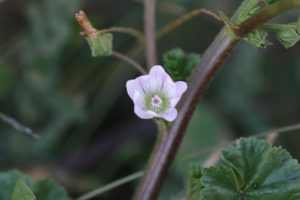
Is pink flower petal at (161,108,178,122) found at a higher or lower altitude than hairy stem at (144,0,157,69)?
lower

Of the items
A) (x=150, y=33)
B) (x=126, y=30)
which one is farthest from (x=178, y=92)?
(x=150, y=33)

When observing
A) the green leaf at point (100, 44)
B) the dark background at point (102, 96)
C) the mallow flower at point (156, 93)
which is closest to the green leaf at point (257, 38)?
the mallow flower at point (156, 93)

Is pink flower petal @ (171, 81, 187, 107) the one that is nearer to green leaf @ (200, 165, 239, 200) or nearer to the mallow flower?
the mallow flower

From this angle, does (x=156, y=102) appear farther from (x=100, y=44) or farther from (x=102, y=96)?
(x=102, y=96)

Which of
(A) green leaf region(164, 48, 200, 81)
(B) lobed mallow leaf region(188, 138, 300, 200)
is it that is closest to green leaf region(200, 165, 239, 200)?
(B) lobed mallow leaf region(188, 138, 300, 200)

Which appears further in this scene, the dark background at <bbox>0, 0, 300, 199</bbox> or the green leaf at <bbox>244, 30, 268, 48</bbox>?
the dark background at <bbox>0, 0, 300, 199</bbox>

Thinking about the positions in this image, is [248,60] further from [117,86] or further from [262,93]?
[117,86]
